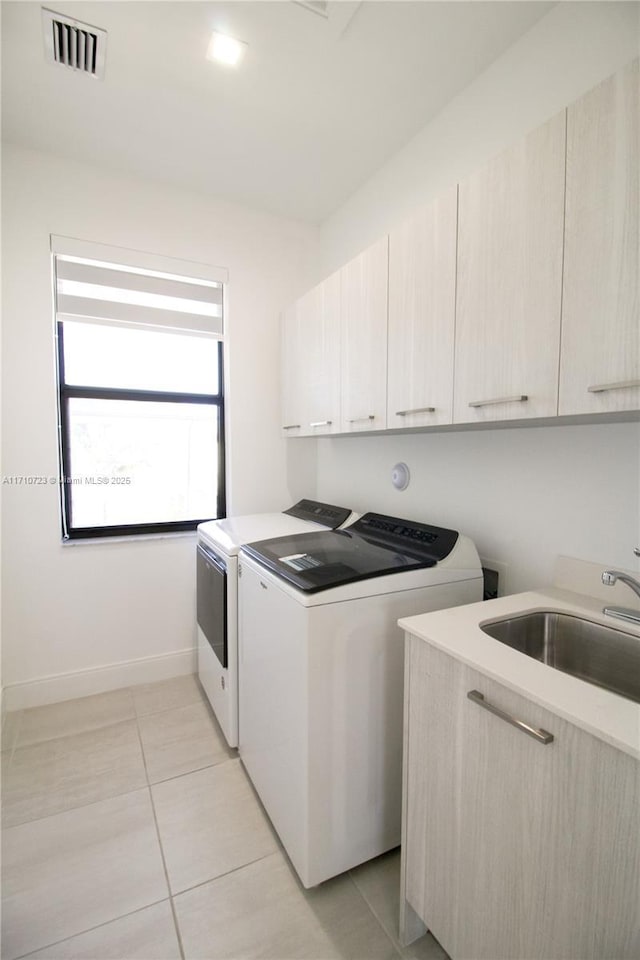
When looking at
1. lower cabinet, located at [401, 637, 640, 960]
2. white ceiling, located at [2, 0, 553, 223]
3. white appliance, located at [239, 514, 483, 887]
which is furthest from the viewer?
white ceiling, located at [2, 0, 553, 223]

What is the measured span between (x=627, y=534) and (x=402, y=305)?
3.39 feet

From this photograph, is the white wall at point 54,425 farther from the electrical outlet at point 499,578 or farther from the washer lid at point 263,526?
the electrical outlet at point 499,578

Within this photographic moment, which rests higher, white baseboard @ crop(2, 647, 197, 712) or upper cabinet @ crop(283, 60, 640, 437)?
upper cabinet @ crop(283, 60, 640, 437)

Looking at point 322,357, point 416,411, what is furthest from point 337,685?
point 322,357

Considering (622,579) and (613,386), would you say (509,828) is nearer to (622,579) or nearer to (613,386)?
(622,579)

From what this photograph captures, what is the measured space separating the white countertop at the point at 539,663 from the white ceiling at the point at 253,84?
190 centimetres

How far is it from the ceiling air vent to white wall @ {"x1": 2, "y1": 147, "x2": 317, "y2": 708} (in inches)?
25.9

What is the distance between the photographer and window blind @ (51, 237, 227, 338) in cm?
217

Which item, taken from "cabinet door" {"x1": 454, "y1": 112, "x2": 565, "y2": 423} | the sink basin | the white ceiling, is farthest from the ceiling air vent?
the sink basin

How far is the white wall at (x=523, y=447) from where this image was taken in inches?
47.7

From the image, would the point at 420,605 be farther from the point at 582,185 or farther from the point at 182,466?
the point at 182,466

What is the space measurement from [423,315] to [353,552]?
88cm

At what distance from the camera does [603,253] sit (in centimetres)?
91

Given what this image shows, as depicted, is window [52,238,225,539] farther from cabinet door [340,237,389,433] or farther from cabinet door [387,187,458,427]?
cabinet door [387,187,458,427]
